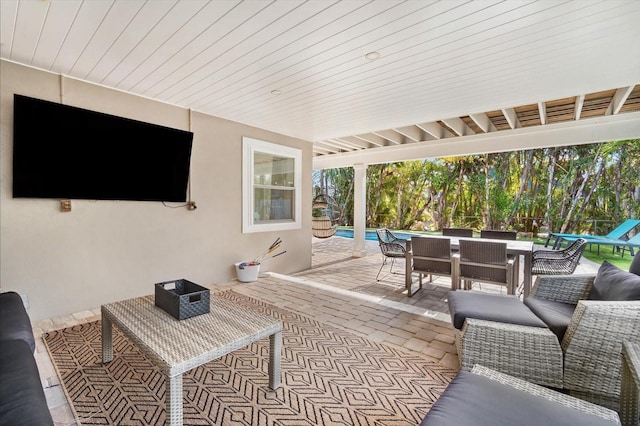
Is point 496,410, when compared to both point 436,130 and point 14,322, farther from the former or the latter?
point 436,130

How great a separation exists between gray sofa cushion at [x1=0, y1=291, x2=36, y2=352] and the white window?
2723mm

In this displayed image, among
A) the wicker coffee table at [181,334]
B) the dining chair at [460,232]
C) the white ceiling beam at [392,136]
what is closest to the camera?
the wicker coffee table at [181,334]

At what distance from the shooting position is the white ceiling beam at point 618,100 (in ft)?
11.6

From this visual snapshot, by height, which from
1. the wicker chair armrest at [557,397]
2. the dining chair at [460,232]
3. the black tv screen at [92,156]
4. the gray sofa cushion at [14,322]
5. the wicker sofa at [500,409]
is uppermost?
the black tv screen at [92,156]

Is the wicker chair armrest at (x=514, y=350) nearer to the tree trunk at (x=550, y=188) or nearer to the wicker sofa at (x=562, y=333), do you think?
the wicker sofa at (x=562, y=333)

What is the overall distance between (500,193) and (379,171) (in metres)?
5.14

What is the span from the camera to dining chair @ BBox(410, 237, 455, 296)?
373 cm

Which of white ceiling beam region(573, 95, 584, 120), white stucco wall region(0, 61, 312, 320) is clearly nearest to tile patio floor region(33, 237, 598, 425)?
white stucco wall region(0, 61, 312, 320)

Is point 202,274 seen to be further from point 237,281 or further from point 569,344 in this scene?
point 569,344

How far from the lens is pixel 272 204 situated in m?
5.10

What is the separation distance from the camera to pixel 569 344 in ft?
5.68

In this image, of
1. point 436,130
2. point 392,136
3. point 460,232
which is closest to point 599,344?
point 460,232

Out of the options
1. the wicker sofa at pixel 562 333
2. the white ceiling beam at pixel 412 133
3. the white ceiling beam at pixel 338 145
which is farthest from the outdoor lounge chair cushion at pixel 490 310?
the white ceiling beam at pixel 338 145

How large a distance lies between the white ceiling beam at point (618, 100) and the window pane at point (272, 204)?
4.69 metres
